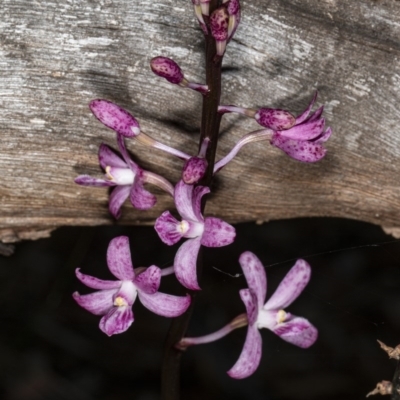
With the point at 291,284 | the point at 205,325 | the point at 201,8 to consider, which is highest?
the point at 201,8

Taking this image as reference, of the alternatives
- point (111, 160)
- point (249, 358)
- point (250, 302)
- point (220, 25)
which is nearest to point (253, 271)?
point (250, 302)

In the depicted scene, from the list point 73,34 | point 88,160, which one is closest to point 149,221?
point 88,160

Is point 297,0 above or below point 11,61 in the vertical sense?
above

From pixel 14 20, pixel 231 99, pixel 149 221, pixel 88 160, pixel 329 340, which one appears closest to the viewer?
pixel 14 20

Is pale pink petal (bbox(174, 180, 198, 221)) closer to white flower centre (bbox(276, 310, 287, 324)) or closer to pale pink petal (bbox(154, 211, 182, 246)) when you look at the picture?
pale pink petal (bbox(154, 211, 182, 246))

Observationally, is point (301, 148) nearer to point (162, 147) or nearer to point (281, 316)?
point (162, 147)

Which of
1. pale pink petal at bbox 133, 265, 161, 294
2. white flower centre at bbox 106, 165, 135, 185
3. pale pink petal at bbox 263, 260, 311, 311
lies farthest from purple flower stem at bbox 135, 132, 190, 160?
pale pink petal at bbox 263, 260, 311, 311

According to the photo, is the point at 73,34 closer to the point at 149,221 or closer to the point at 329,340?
the point at 149,221
